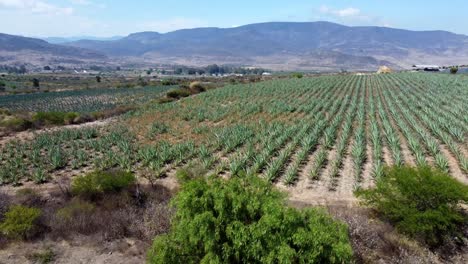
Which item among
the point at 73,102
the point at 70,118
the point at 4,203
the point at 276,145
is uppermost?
the point at 276,145

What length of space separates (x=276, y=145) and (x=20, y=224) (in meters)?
11.8

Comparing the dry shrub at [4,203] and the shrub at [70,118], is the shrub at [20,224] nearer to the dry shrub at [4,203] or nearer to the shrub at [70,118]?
the dry shrub at [4,203]

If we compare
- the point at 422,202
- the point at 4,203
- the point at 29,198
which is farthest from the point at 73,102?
the point at 422,202

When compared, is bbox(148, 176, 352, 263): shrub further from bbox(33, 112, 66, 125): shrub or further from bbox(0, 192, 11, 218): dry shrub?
bbox(33, 112, 66, 125): shrub

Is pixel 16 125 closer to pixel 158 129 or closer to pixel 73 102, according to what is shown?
pixel 158 129

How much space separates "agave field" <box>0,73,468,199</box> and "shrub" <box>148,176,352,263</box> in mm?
3271

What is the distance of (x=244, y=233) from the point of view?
22.0ft

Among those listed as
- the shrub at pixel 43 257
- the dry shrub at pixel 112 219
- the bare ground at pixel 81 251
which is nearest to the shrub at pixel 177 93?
the dry shrub at pixel 112 219

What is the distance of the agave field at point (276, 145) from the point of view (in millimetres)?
14891

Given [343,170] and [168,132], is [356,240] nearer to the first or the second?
[343,170]

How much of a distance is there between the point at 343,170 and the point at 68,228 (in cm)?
1020

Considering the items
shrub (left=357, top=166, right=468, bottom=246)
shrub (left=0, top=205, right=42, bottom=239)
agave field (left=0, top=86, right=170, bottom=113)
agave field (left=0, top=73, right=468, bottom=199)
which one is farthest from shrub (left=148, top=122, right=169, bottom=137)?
agave field (left=0, top=86, right=170, bottom=113)

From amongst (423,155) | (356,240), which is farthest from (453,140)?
(356,240)

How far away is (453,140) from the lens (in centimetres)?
1842
